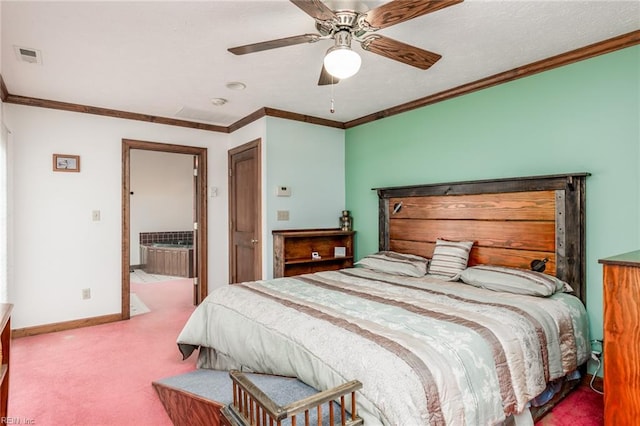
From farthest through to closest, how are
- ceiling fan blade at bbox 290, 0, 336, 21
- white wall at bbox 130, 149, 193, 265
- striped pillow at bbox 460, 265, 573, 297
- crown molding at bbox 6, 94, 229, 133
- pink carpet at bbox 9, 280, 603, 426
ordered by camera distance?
white wall at bbox 130, 149, 193, 265
crown molding at bbox 6, 94, 229, 133
striped pillow at bbox 460, 265, 573, 297
pink carpet at bbox 9, 280, 603, 426
ceiling fan blade at bbox 290, 0, 336, 21

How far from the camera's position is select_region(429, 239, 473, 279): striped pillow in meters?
3.03

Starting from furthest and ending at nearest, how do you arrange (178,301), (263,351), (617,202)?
(178,301) → (617,202) → (263,351)

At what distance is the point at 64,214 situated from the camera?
3777 mm

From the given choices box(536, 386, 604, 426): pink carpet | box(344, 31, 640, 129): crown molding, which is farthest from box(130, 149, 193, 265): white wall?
box(536, 386, 604, 426): pink carpet

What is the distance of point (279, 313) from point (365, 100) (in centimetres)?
248

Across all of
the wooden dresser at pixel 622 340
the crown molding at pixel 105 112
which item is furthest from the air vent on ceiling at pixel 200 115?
the wooden dresser at pixel 622 340

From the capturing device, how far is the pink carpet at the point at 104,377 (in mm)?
2154

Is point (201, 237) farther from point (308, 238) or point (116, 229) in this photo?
point (308, 238)

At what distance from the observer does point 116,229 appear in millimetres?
4055

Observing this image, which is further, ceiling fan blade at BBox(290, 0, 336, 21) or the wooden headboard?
the wooden headboard

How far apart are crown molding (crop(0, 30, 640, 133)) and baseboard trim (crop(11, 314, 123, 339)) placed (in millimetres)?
2207

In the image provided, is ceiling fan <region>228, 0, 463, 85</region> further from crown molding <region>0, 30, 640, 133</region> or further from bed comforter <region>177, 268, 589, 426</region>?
bed comforter <region>177, 268, 589, 426</region>

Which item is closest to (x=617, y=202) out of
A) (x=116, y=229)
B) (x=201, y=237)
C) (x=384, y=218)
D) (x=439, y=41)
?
(x=439, y=41)

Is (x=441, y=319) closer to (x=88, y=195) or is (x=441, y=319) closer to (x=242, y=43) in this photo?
(x=242, y=43)
